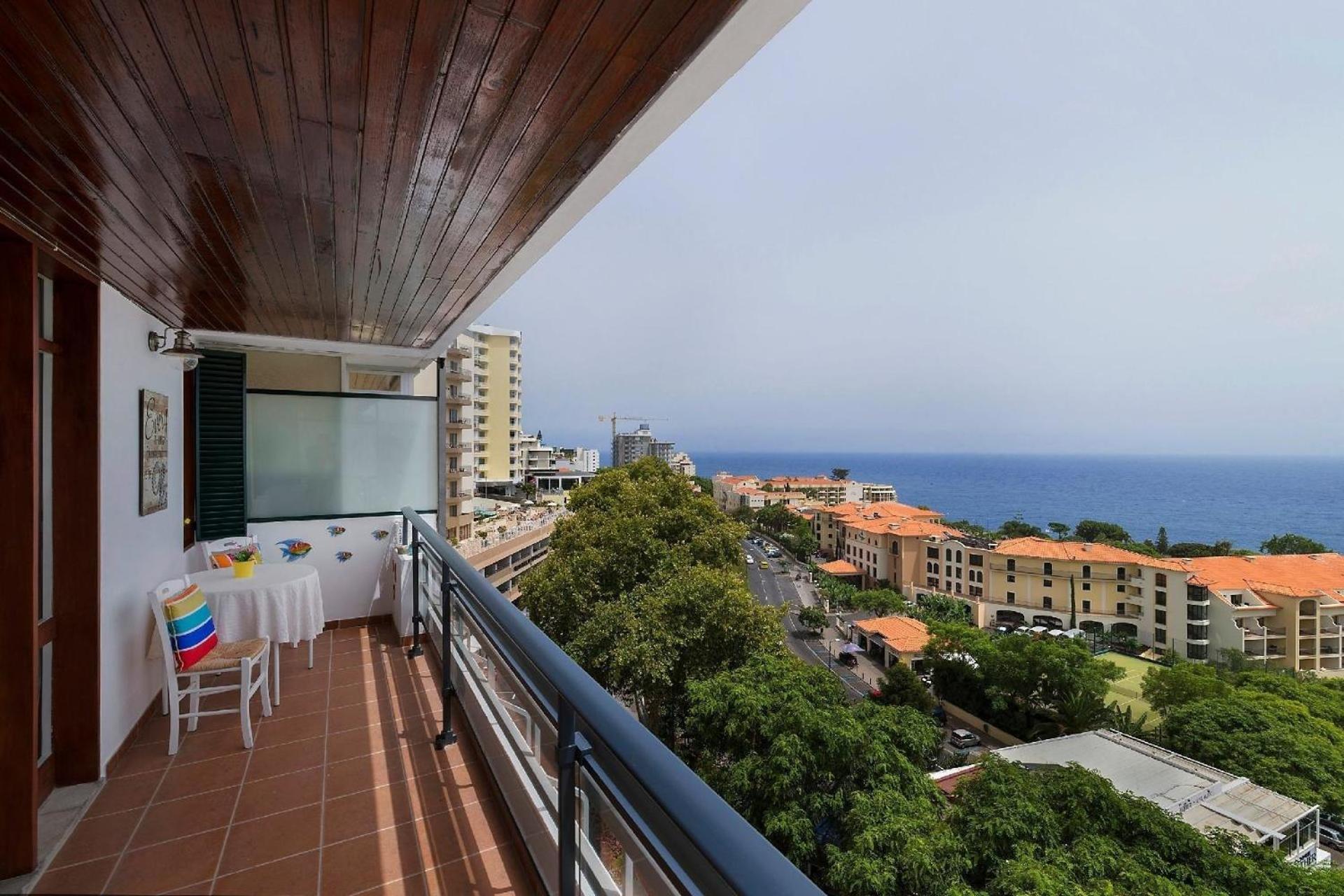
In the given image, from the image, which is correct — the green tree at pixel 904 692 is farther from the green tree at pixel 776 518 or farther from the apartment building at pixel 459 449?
the green tree at pixel 776 518

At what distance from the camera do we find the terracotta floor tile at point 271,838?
6.75 feet

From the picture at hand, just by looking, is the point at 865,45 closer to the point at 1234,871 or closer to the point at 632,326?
the point at 1234,871

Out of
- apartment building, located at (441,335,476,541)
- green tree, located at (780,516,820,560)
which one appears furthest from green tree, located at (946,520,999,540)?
apartment building, located at (441,335,476,541)

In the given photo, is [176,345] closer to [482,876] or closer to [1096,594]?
[482,876]

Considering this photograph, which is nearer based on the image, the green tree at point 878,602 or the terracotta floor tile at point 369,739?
the terracotta floor tile at point 369,739

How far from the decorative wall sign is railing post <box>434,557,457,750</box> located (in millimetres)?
1874

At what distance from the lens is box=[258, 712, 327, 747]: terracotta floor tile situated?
9.87 ft

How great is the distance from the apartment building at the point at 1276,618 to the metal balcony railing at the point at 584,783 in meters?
38.4

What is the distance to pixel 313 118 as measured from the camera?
5.04 feet

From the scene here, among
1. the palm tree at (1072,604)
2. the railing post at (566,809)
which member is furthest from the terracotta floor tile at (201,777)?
the palm tree at (1072,604)

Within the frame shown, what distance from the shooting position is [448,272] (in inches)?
116

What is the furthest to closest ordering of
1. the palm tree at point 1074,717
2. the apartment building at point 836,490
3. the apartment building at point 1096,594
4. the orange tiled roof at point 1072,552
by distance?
the apartment building at point 836,490 → the orange tiled roof at point 1072,552 → the apartment building at point 1096,594 → the palm tree at point 1074,717

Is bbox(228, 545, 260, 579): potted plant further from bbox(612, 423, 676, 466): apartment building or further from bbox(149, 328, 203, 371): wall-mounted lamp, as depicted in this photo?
bbox(612, 423, 676, 466): apartment building

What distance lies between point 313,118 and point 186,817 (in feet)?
8.61
